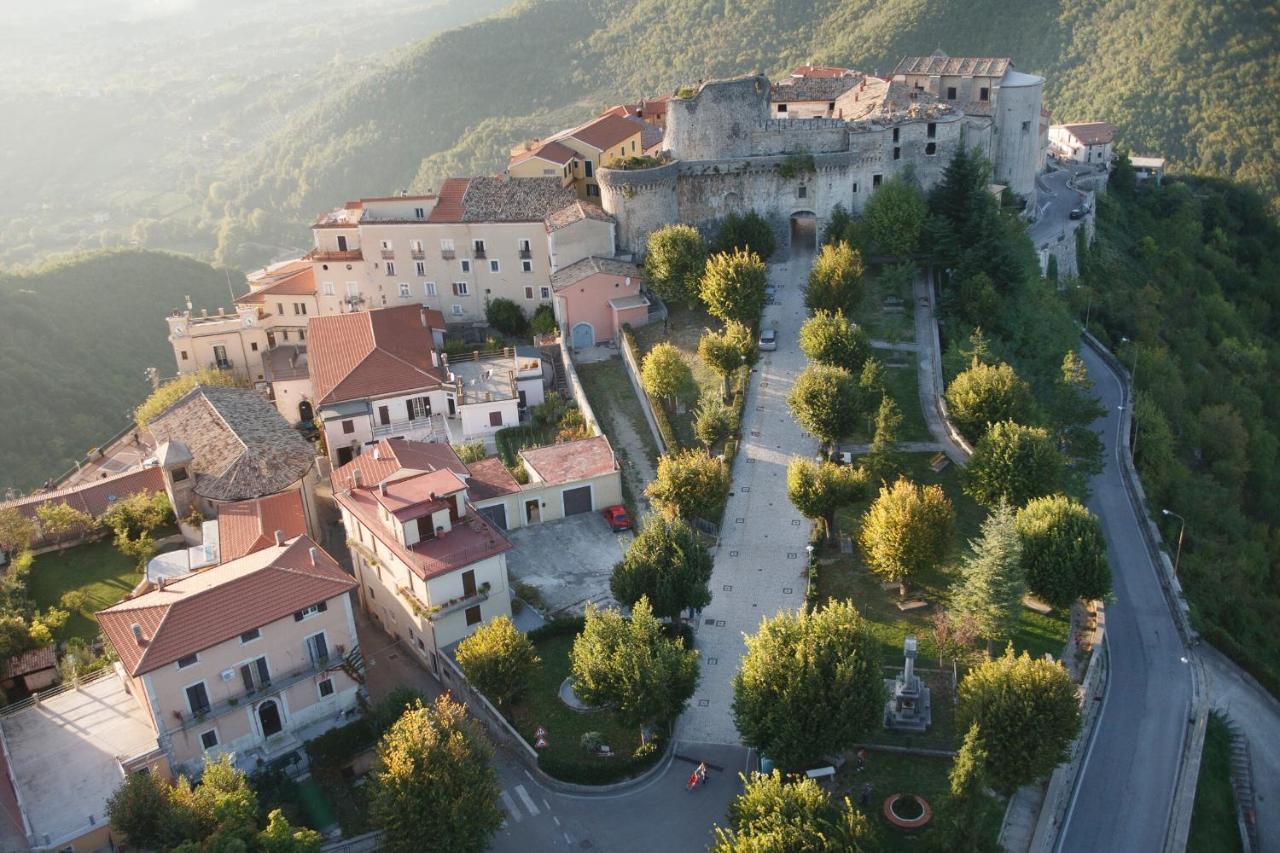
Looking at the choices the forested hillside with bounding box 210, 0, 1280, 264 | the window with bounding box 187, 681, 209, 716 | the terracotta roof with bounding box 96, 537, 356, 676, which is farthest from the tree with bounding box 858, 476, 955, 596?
the forested hillside with bounding box 210, 0, 1280, 264

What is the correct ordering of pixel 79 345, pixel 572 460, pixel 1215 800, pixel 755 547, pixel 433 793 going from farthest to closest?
pixel 79 345
pixel 572 460
pixel 755 547
pixel 1215 800
pixel 433 793

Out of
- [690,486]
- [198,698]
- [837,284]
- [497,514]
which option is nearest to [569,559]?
[497,514]

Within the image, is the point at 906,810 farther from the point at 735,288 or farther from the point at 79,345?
the point at 79,345

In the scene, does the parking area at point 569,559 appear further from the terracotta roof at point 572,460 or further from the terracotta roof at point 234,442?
the terracotta roof at point 234,442

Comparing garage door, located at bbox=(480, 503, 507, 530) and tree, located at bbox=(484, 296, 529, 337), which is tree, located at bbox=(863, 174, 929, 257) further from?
garage door, located at bbox=(480, 503, 507, 530)

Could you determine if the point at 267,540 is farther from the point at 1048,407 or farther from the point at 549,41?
the point at 549,41

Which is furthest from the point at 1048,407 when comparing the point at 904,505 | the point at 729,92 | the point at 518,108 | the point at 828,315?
the point at 518,108

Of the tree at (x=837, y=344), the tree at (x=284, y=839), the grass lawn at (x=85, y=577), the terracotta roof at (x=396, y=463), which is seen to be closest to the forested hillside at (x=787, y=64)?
the tree at (x=837, y=344)
